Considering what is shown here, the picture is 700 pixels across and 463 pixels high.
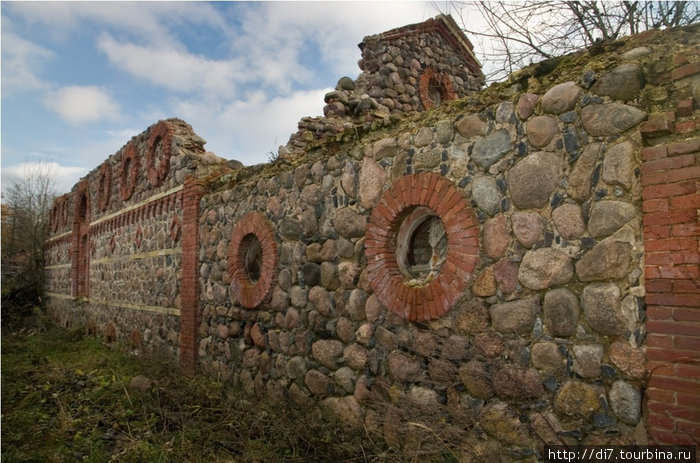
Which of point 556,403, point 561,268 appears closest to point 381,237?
point 561,268

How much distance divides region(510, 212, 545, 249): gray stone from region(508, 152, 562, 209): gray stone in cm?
7

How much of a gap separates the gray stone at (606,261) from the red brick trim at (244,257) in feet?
12.4

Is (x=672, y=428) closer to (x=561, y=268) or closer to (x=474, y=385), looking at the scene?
(x=561, y=268)

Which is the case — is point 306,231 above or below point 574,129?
below

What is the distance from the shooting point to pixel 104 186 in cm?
1299

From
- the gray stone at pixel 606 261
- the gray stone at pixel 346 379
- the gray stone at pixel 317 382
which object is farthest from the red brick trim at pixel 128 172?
the gray stone at pixel 606 261

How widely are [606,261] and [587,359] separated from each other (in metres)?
0.64

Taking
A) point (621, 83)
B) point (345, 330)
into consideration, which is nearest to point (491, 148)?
point (621, 83)

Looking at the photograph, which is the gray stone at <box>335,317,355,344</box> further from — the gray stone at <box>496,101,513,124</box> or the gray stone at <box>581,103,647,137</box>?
the gray stone at <box>581,103,647,137</box>

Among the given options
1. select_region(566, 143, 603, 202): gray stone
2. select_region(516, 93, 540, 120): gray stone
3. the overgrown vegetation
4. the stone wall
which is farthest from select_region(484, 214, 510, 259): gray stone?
the overgrown vegetation

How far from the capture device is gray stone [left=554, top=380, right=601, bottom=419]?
9.93 feet

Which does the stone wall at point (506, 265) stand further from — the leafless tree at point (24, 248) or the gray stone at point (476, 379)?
the leafless tree at point (24, 248)

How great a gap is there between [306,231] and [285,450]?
7.59 ft

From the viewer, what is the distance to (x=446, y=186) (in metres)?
3.99
